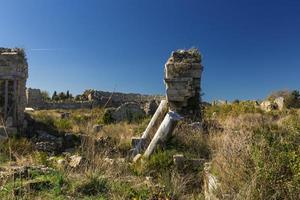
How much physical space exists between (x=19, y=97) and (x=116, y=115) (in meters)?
7.37

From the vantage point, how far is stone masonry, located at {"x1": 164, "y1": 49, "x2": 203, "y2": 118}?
13297mm

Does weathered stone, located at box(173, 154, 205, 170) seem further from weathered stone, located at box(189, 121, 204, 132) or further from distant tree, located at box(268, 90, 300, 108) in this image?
distant tree, located at box(268, 90, 300, 108)

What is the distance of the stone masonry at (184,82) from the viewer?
1330cm

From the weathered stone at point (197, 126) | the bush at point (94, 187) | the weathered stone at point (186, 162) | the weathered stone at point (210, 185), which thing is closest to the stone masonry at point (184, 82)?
the weathered stone at point (197, 126)

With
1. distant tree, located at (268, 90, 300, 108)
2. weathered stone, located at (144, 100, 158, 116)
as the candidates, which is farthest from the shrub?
distant tree, located at (268, 90, 300, 108)

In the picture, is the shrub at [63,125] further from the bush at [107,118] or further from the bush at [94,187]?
the bush at [94,187]

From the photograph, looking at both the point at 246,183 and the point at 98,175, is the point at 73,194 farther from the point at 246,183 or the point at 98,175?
the point at 246,183

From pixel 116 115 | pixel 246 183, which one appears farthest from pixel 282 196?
pixel 116 115

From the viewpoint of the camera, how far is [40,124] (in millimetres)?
17297

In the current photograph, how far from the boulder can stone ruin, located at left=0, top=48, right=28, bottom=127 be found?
679 cm

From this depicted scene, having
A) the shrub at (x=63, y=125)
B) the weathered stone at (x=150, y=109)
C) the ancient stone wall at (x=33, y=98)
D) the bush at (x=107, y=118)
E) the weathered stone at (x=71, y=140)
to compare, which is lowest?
the weathered stone at (x=71, y=140)

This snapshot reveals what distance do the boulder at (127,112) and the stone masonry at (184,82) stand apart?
8.85 meters

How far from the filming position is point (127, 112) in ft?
76.8

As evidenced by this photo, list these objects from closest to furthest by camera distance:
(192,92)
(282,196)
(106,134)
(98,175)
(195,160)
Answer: (282,196) < (98,175) < (195,160) < (192,92) < (106,134)
